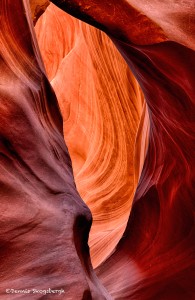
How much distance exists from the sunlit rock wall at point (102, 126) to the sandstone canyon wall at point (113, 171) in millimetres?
16

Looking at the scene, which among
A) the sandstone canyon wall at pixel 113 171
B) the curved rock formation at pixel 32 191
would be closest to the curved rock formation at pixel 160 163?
the sandstone canyon wall at pixel 113 171

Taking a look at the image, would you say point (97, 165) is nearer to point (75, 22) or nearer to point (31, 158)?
point (75, 22)

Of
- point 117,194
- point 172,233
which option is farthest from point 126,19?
point 117,194

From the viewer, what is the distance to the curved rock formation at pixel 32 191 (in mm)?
1581

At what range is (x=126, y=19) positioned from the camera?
6.85 ft

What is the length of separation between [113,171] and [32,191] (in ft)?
8.97

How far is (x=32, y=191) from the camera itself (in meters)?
1.80

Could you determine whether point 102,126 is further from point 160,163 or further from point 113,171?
point 160,163

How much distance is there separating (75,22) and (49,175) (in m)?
4.29

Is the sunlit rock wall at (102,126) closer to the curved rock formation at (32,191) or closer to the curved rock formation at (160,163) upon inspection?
the curved rock formation at (160,163)

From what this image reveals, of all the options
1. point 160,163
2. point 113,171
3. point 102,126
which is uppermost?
point 160,163

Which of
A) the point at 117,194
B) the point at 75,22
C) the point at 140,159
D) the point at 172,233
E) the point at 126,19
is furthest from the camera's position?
the point at 75,22

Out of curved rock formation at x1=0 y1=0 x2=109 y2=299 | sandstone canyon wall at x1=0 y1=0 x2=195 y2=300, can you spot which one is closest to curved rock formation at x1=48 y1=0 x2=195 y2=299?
sandstone canyon wall at x1=0 y1=0 x2=195 y2=300

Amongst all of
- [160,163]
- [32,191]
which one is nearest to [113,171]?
[160,163]
